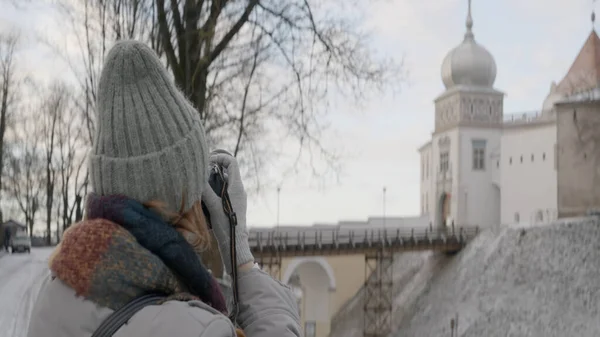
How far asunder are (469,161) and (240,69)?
40.1 meters

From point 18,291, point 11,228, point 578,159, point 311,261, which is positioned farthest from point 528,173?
point 18,291

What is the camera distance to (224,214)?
183 centimetres

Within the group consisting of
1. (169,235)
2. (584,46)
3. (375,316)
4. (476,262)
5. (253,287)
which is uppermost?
(584,46)

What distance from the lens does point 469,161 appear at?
4869 cm

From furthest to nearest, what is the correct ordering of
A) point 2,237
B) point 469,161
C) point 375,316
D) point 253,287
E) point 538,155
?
point 469,161, point 538,155, point 375,316, point 2,237, point 253,287

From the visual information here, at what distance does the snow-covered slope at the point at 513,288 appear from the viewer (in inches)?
1220

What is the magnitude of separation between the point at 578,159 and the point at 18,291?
29086mm

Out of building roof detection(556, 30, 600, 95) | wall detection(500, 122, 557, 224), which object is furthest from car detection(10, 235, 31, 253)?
building roof detection(556, 30, 600, 95)

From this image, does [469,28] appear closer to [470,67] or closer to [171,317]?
[470,67]

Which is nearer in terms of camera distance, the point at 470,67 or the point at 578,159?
the point at 578,159

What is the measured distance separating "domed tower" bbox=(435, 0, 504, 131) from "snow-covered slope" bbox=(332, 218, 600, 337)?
11.5m

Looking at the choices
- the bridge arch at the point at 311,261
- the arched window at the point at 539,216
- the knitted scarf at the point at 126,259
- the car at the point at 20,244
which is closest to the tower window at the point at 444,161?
the arched window at the point at 539,216

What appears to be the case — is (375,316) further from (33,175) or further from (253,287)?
(253,287)

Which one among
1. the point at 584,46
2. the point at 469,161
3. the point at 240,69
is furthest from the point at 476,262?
the point at 240,69
